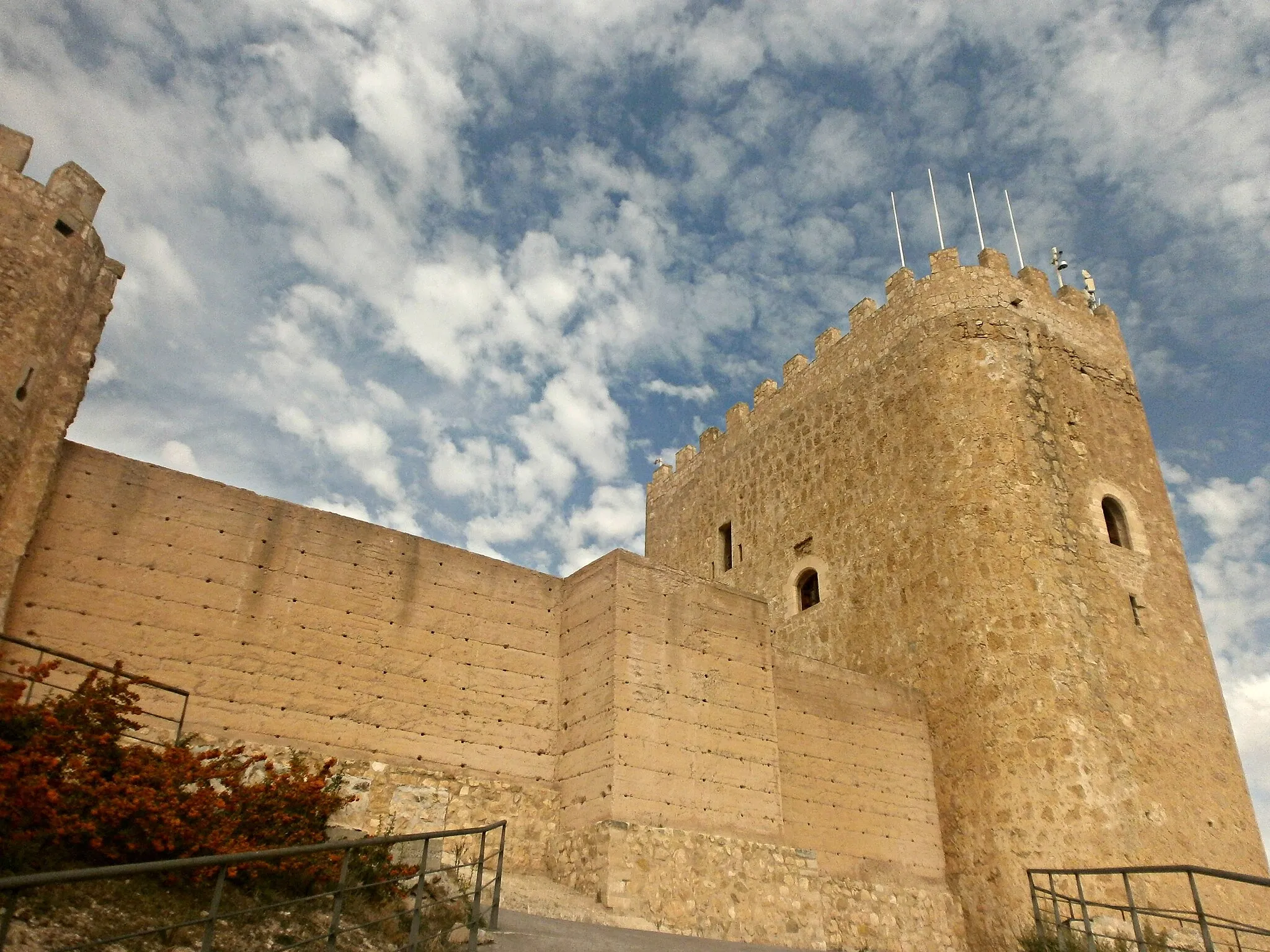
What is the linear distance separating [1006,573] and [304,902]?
36.7 feet

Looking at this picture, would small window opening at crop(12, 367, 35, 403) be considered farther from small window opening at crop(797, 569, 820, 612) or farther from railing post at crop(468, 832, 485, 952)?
small window opening at crop(797, 569, 820, 612)

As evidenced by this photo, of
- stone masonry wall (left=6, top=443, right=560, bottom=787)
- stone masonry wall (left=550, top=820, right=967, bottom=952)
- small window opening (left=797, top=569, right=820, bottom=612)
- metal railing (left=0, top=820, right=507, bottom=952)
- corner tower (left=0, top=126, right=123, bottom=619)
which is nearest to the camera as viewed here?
metal railing (left=0, top=820, right=507, bottom=952)

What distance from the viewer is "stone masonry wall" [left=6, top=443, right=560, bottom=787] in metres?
10.2

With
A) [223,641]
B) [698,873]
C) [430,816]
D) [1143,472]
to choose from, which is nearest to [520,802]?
[430,816]

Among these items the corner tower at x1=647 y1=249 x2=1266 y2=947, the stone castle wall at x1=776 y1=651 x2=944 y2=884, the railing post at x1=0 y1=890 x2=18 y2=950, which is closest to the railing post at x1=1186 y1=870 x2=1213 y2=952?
the corner tower at x1=647 y1=249 x2=1266 y2=947

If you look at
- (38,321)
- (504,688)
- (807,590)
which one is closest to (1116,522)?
(807,590)

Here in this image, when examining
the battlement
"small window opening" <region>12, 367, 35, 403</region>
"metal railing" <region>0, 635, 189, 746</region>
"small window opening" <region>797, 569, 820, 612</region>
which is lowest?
"metal railing" <region>0, 635, 189, 746</region>

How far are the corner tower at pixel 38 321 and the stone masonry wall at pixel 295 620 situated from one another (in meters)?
0.61

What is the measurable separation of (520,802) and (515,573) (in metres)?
2.90

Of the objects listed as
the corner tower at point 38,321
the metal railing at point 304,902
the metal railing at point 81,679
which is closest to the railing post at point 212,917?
the metal railing at point 304,902

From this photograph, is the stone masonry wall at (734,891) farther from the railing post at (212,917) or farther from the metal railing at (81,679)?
the railing post at (212,917)

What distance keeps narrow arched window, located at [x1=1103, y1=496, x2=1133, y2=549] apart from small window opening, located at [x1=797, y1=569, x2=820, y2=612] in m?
5.01

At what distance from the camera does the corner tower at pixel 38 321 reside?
933 centimetres

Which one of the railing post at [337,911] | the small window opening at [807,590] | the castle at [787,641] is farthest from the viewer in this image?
the small window opening at [807,590]
